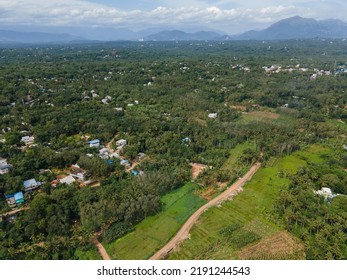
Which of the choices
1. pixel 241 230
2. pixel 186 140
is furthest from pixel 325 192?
pixel 186 140

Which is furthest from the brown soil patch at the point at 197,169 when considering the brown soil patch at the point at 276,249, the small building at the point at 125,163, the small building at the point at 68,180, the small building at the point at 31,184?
the small building at the point at 31,184

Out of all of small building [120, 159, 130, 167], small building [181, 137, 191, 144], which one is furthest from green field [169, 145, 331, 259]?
small building [120, 159, 130, 167]

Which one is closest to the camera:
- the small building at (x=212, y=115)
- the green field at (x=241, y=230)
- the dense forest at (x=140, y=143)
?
the green field at (x=241, y=230)

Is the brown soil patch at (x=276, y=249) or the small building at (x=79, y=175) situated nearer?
the brown soil patch at (x=276, y=249)

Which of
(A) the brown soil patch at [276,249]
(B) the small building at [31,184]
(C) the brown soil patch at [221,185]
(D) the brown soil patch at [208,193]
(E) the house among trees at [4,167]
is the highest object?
(E) the house among trees at [4,167]

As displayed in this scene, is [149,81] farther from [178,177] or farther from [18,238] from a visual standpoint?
[18,238]

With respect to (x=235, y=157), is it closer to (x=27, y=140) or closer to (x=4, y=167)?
(x=4, y=167)

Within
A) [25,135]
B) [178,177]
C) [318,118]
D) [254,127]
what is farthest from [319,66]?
[25,135]

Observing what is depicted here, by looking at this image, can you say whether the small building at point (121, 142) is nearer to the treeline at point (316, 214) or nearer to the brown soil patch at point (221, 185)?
the brown soil patch at point (221, 185)
